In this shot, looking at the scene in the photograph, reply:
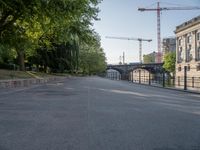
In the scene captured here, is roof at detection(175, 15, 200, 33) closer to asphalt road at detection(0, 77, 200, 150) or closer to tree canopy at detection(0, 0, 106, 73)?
tree canopy at detection(0, 0, 106, 73)

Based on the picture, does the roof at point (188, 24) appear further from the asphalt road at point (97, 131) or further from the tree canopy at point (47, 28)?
the asphalt road at point (97, 131)

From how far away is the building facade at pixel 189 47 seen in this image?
291ft

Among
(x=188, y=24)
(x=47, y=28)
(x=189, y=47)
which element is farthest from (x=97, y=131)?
(x=188, y=24)

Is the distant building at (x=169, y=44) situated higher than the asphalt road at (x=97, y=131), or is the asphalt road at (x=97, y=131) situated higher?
the distant building at (x=169, y=44)

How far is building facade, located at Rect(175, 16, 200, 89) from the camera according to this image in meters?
88.8

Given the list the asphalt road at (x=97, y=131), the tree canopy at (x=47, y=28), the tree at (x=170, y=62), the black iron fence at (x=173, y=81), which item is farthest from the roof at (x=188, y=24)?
the asphalt road at (x=97, y=131)

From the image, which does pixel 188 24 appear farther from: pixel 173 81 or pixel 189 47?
pixel 173 81

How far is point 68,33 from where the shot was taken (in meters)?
39.4

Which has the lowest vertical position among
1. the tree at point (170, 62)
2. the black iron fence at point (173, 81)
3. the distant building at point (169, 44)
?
the black iron fence at point (173, 81)

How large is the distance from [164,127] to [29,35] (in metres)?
30.6

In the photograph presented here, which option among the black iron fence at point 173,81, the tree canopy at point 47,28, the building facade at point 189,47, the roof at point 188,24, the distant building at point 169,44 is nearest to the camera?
Result: the tree canopy at point 47,28

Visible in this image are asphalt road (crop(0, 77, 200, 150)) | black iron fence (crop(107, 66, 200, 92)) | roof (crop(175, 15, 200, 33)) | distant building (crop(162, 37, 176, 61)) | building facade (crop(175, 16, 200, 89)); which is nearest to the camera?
asphalt road (crop(0, 77, 200, 150))

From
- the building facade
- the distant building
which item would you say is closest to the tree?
the building facade

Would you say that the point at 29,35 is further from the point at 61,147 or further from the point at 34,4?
the point at 61,147
